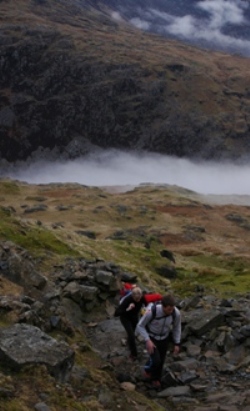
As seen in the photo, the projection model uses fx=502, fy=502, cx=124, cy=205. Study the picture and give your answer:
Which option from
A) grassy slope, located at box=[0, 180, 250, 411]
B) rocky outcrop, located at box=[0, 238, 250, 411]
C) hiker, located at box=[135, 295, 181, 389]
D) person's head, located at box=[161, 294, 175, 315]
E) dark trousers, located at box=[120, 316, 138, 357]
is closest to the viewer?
grassy slope, located at box=[0, 180, 250, 411]

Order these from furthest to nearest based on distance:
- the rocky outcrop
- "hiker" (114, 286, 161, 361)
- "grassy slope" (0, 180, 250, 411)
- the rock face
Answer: "hiker" (114, 286, 161, 361)
the rocky outcrop
"grassy slope" (0, 180, 250, 411)
the rock face

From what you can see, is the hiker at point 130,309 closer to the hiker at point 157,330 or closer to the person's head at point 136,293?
the person's head at point 136,293

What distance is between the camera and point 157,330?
14.6 meters

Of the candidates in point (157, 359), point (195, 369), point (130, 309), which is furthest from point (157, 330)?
point (195, 369)

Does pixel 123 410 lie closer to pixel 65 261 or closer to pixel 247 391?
pixel 247 391

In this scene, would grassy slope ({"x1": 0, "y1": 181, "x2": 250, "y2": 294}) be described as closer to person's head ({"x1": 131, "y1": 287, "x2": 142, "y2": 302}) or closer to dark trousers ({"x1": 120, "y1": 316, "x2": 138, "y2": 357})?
dark trousers ({"x1": 120, "y1": 316, "x2": 138, "y2": 357})

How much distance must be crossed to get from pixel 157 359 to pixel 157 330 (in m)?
0.88

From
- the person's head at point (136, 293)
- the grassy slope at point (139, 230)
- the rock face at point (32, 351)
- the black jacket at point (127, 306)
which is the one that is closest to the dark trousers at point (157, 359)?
the person's head at point (136, 293)

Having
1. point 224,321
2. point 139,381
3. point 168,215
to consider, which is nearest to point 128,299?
Result: point 139,381

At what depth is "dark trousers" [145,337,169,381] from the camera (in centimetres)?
1470

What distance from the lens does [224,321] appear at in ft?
65.8

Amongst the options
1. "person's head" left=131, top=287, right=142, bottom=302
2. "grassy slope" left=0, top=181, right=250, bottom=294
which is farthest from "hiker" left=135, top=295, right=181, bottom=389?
"grassy slope" left=0, top=181, right=250, bottom=294

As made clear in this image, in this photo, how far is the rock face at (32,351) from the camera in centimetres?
1216

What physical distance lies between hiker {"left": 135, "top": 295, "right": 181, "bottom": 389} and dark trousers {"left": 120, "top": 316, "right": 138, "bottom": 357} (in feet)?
5.69
